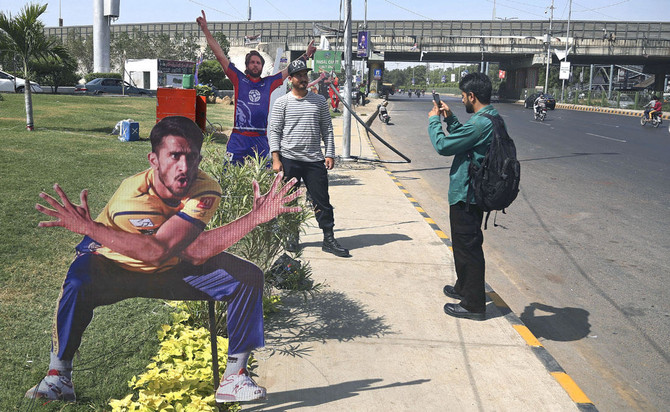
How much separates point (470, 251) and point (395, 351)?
1096 millimetres

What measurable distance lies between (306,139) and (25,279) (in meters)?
2.86

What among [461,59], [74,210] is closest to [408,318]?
[74,210]

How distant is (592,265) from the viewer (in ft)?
23.7

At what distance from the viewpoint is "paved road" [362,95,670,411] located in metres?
4.73

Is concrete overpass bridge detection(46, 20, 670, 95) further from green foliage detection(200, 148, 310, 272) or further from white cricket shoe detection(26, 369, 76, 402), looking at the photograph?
white cricket shoe detection(26, 369, 76, 402)

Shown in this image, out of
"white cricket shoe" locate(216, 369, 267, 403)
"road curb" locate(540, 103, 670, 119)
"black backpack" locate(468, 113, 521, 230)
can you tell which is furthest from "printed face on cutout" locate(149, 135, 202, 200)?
"road curb" locate(540, 103, 670, 119)

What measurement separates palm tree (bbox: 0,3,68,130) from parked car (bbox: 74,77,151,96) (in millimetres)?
23955

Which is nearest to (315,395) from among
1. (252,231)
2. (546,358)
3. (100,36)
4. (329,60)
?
(252,231)

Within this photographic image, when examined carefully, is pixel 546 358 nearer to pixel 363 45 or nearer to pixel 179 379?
pixel 179 379

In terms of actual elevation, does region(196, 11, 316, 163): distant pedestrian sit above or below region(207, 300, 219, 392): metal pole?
above

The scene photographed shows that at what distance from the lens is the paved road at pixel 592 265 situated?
15.5 feet

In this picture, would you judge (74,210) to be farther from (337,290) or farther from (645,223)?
(645,223)

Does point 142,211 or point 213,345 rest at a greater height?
point 142,211

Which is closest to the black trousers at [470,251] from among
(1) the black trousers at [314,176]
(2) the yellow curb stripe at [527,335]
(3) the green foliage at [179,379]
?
(2) the yellow curb stripe at [527,335]
